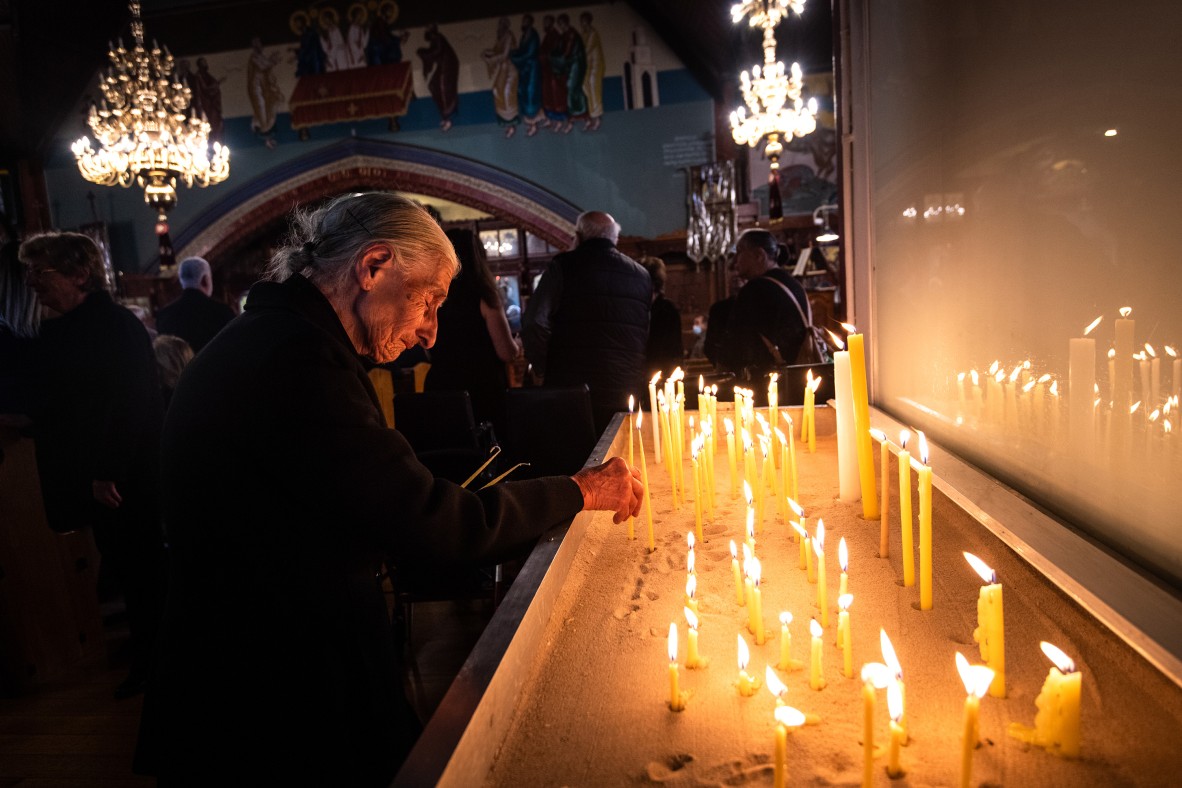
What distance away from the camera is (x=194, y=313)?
470 cm

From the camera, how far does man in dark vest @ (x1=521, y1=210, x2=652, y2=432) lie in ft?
13.0

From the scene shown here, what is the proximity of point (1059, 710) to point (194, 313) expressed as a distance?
4939 mm

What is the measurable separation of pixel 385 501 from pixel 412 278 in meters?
0.44

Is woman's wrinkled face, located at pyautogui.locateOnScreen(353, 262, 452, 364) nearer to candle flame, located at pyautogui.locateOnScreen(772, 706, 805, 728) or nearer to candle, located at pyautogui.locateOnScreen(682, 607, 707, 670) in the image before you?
candle, located at pyautogui.locateOnScreen(682, 607, 707, 670)

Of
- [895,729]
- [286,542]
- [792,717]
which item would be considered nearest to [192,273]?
[286,542]

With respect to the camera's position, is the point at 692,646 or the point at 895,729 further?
the point at 692,646

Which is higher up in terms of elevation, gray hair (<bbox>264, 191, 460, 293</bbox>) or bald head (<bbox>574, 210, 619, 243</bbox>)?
bald head (<bbox>574, 210, 619, 243</bbox>)

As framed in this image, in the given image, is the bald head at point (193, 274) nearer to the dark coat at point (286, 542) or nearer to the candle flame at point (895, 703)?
the dark coat at point (286, 542)

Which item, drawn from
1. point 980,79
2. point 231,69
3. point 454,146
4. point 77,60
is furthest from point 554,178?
point 980,79

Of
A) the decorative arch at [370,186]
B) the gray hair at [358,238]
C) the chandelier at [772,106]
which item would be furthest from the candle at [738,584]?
the decorative arch at [370,186]

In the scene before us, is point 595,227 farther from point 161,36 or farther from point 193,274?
point 161,36

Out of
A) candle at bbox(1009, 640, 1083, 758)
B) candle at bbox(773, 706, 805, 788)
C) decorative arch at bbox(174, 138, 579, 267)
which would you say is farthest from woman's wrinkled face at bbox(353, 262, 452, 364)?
decorative arch at bbox(174, 138, 579, 267)

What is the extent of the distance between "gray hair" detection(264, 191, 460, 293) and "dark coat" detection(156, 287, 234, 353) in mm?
3662

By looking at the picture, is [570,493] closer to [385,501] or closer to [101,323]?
[385,501]
